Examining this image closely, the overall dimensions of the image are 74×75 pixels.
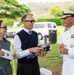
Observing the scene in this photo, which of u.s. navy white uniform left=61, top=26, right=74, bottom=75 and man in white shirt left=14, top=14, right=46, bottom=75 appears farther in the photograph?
man in white shirt left=14, top=14, right=46, bottom=75

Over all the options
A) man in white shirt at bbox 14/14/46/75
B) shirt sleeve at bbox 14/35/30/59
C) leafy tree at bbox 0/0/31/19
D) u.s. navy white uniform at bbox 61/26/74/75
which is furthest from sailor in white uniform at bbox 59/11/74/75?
leafy tree at bbox 0/0/31/19

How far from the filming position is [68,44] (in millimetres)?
3625

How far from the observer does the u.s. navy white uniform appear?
3.58m

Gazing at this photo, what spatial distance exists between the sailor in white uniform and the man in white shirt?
1.11ft

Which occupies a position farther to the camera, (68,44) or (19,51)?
(19,51)

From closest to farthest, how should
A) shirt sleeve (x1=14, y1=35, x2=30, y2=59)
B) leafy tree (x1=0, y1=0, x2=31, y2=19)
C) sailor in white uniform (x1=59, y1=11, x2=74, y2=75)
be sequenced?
1. sailor in white uniform (x1=59, y1=11, x2=74, y2=75)
2. shirt sleeve (x1=14, y1=35, x2=30, y2=59)
3. leafy tree (x1=0, y1=0, x2=31, y2=19)

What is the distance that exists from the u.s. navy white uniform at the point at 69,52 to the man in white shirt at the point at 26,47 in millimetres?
349

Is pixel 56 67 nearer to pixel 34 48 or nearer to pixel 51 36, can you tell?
pixel 34 48

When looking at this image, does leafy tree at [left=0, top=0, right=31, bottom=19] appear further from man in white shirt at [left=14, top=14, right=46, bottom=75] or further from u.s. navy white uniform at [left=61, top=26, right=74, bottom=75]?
u.s. navy white uniform at [left=61, top=26, right=74, bottom=75]

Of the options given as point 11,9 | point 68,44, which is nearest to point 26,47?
point 68,44

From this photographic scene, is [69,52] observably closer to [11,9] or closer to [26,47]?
[26,47]

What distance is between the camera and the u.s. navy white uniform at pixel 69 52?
141 inches

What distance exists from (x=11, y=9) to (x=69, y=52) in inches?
435

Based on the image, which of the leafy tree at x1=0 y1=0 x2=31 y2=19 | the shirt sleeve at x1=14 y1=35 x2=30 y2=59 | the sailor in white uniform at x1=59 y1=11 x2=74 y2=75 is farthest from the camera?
the leafy tree at x1=0 y1=0 x2=31 y2=19
